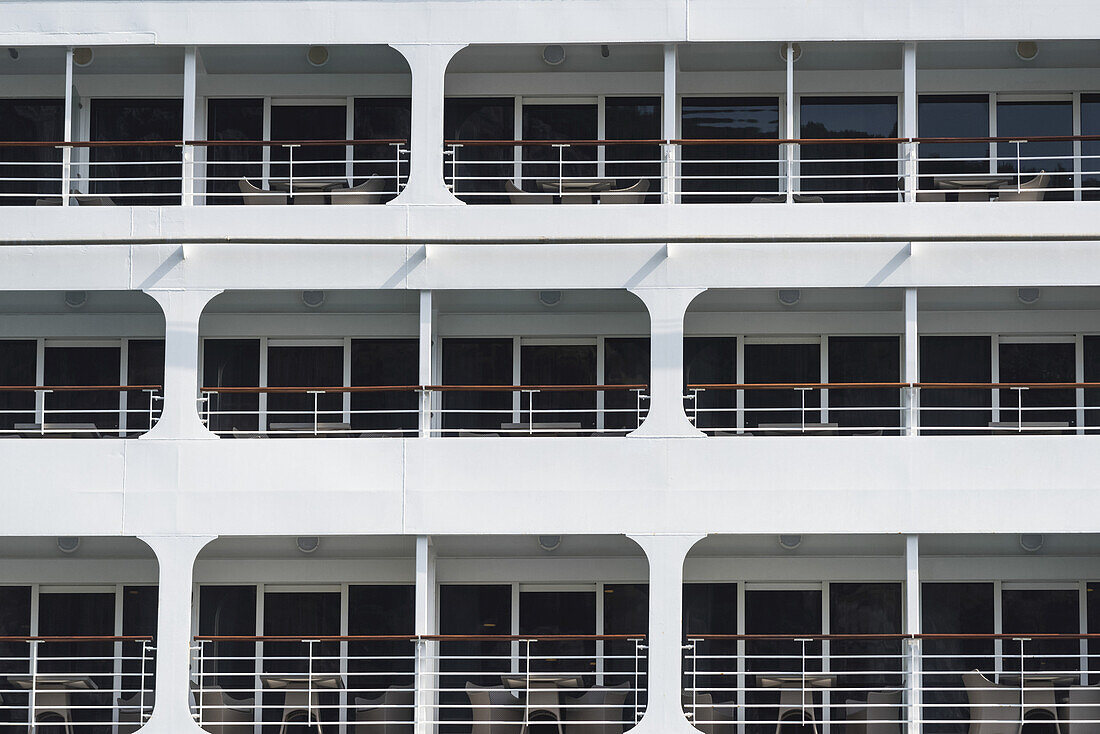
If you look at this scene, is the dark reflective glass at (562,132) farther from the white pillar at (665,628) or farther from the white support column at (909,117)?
the white pillar at (665,628)

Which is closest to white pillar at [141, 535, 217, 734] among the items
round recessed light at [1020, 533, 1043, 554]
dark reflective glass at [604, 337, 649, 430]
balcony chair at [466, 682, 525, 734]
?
balcony chair at [466, 682, 525, 734]

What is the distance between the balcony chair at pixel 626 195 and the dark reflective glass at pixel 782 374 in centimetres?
191

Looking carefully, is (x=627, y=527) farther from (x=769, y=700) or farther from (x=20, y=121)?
(x=20, y=121)

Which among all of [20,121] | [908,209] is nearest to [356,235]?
[20,121]

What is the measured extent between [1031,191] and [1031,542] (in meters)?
3.24

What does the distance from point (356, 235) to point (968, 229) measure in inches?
215

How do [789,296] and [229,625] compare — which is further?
[229,625]

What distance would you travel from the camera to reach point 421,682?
12977 millimetres

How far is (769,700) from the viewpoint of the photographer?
1408cm

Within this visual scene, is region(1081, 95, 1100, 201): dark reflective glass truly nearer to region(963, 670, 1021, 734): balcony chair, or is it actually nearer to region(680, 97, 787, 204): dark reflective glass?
region(680, 97, 787, 204): dark reflective glass

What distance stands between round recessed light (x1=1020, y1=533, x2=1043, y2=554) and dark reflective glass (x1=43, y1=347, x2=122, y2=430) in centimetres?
870

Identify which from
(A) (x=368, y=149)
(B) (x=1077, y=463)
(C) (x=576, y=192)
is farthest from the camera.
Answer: (A) (x=368, y=149)

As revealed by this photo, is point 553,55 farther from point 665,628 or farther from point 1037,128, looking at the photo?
point 665,628

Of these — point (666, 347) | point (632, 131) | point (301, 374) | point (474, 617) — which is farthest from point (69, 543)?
point (632, 131)
